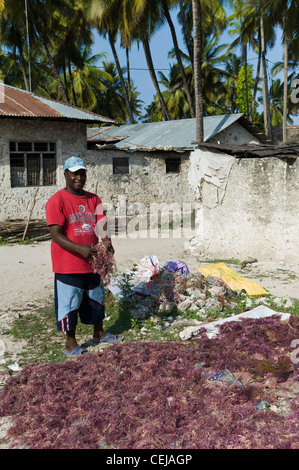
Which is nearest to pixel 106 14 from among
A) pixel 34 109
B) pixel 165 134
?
pixel 165 134

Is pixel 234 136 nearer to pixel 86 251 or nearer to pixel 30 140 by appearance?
pixel 30 140

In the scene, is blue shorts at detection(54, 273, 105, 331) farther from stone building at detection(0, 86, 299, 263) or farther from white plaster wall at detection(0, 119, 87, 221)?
white plaster wall at detection(0, 119, 87, 221)

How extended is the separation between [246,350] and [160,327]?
1.24 metres

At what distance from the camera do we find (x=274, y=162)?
7926mm

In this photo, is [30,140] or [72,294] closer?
[72,294]

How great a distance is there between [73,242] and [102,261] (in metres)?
0.32

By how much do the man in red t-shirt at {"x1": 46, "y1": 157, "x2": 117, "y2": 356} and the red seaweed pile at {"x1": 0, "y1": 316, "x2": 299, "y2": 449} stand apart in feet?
1.56

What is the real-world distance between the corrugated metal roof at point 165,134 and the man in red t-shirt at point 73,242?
10037mm

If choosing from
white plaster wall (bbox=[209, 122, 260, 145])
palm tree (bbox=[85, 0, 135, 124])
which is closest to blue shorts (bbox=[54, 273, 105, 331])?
white plaster wall (bbox=[209, 122, 260, 145])

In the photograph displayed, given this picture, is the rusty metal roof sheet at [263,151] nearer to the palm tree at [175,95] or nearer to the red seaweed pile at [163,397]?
the red seaweed pile at [163,397]

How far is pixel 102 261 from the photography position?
416cm

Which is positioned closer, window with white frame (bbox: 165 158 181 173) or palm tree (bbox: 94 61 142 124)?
window with white frame (bbox: 165 158 181 173)

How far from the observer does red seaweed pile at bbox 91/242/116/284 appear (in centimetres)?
414

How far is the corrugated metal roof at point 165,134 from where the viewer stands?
14898 millimetres
